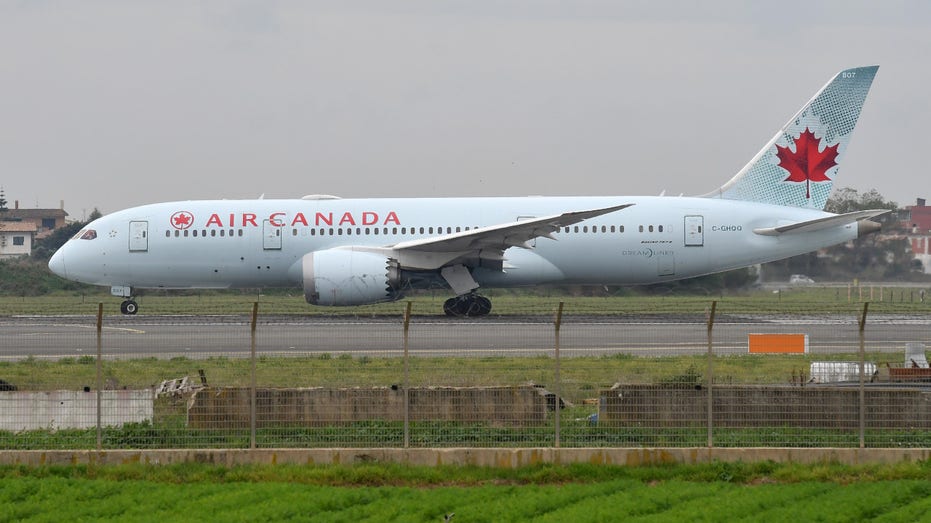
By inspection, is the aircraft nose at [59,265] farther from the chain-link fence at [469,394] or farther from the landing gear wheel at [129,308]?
the chain-link fence at [469,394]

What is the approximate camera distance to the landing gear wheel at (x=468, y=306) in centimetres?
2912

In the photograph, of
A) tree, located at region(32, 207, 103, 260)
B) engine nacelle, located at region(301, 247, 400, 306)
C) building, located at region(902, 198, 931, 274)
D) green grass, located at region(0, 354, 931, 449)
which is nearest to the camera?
green grass, located at region(0, 354, 931, 449)

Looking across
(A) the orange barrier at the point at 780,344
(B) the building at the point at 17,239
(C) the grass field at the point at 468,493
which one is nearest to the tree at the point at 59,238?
(B) the building at the point at 17,239

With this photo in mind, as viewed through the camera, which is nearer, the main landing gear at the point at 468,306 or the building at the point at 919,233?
the main landing gear at the point at 468,306

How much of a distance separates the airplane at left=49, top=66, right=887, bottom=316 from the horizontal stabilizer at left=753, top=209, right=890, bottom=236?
0.05 meters

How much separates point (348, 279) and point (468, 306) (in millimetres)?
3316

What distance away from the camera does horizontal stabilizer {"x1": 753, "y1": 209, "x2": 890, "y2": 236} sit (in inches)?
1111

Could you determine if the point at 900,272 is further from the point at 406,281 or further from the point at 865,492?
the point at 865,492

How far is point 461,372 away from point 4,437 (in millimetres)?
5156

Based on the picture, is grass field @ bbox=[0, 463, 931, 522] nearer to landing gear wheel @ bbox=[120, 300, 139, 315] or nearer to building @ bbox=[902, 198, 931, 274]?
landing gear wheel @ bbox=[120, 300, 139, 315]

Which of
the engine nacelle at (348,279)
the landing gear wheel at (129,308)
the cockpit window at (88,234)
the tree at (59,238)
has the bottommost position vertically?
the landing gear wheel at (129,308)

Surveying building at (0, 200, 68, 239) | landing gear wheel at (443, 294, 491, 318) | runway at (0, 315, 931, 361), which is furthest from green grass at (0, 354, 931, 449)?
building at (0, 200, 68, 239)

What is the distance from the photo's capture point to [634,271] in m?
29.9

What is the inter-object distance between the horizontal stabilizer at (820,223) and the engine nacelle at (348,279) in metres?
9.49
